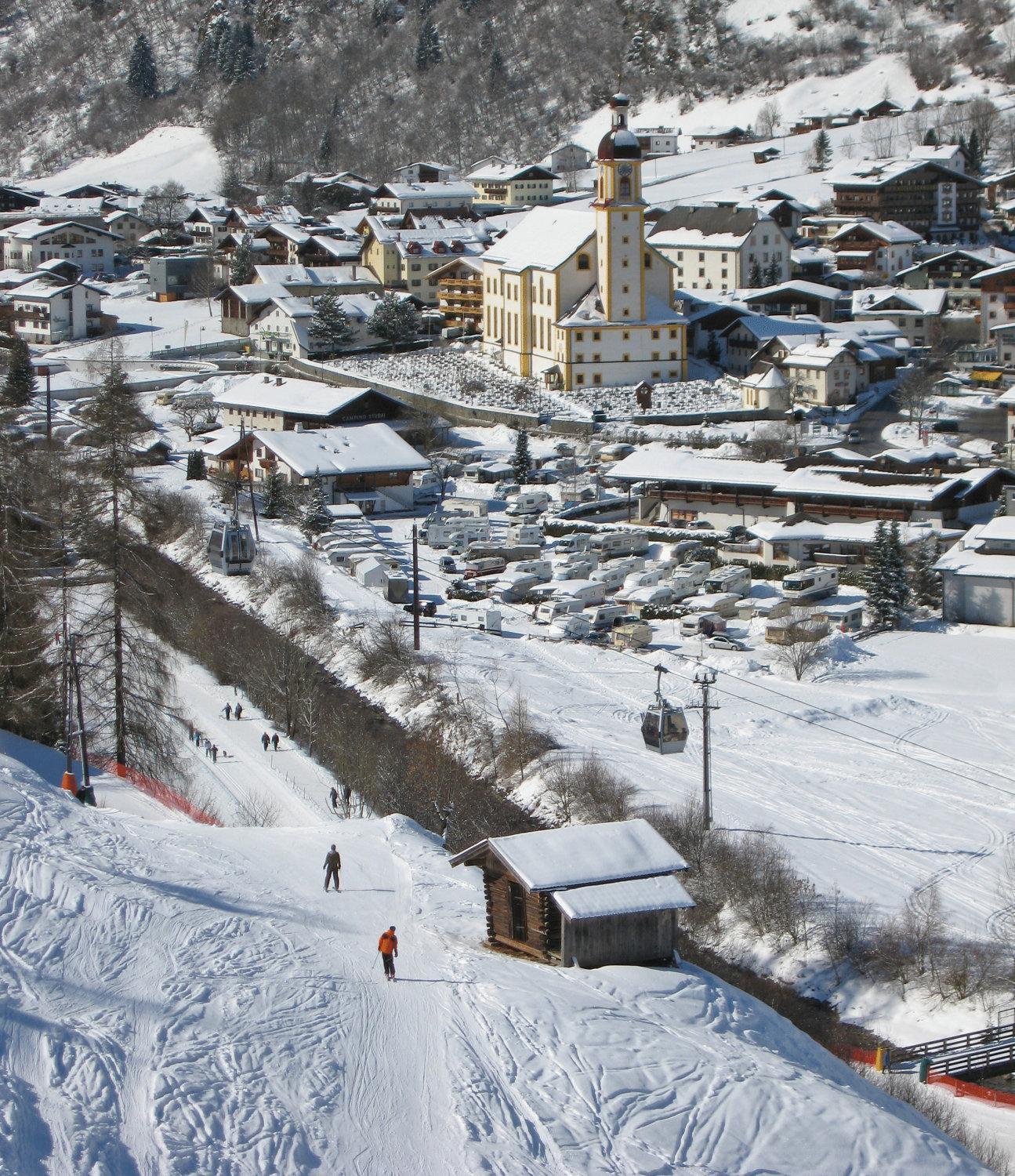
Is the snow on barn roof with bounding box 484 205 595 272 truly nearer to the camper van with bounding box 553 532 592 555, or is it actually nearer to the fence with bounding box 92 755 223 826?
the camper van with bounding box 553 532 592 555

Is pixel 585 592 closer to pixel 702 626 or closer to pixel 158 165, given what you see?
pixel 702 626

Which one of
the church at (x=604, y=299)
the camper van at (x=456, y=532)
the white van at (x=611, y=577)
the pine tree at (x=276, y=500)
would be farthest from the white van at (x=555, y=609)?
the church at (x=604, y=299)

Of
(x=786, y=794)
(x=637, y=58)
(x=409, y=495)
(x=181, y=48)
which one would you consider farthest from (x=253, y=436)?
(x=181, y=48)

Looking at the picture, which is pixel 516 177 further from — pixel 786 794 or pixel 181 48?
pixel 786 794

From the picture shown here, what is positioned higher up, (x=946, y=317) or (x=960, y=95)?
(x=960, y=95)

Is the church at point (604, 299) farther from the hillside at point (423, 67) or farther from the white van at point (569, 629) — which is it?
the hillside at point (423, 67)

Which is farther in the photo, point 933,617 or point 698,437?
point 698,437

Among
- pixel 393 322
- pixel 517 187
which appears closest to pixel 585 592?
pixel 393 322
